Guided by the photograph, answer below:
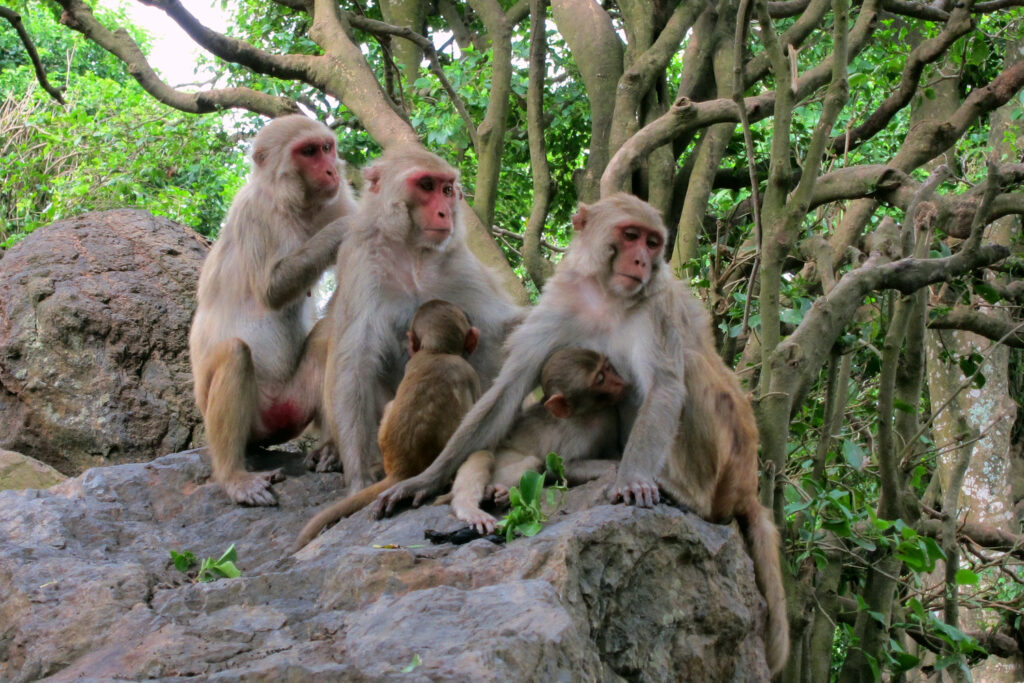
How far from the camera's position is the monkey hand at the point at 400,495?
12.1ft

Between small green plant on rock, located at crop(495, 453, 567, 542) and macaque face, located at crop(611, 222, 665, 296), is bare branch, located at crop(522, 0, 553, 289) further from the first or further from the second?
small green plant on rock, located at crop(495, 453, 567, 542)

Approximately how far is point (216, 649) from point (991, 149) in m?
7.85

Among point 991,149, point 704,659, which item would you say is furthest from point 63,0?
point 991,149

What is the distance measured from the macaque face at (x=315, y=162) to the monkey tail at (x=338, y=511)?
4.93 feet

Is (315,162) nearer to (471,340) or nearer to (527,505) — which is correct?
(471,340)

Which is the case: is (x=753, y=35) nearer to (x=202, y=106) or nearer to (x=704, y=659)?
(x=202, y=106)

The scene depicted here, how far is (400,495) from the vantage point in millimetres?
3695

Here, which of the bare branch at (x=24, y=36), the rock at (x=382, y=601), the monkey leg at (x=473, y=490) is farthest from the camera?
the bare branch at (x=24, y=36)

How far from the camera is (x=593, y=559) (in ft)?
10.1

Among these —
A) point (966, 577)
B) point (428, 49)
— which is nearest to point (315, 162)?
point (428, 49)

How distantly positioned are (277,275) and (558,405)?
1545 mm

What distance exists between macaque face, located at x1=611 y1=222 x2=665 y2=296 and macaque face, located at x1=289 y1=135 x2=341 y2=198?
5.06 ft

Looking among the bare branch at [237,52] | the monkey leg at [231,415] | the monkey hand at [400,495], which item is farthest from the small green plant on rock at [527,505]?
the bare branch at [237,52]

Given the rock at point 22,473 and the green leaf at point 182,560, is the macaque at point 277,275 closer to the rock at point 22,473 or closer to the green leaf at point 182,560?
the green leaf at point 182,560
